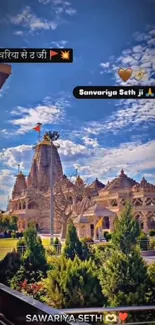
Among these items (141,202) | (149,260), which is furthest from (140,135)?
(149,260)

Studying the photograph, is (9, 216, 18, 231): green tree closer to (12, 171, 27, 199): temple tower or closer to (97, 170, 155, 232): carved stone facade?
(12, 171, 27, 199): temple tower

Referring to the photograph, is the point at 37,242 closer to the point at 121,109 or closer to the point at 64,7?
the point at 121,109

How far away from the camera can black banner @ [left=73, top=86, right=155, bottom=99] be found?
2.27 meters

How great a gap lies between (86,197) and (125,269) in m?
0.46

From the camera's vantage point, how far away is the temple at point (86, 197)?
2312mm

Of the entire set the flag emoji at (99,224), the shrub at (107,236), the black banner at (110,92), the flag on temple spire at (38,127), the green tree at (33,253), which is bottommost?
the green tree at (33,253)

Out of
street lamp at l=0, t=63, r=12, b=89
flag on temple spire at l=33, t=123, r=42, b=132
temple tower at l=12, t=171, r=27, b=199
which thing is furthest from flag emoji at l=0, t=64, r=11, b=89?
temple tower at l=12, t=171, r=27, b=199

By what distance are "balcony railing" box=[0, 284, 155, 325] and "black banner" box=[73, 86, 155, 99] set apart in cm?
113

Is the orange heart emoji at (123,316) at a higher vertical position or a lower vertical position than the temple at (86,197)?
lower

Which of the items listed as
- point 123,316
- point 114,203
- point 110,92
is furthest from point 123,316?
point 110,92

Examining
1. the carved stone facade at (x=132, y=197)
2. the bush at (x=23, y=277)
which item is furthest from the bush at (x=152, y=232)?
the bush at (x=23, y=277)

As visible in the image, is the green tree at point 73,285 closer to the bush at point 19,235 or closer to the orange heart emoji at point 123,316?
the orange heart emoji at point 123,316

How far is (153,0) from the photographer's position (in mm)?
2322

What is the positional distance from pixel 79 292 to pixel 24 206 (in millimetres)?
558
